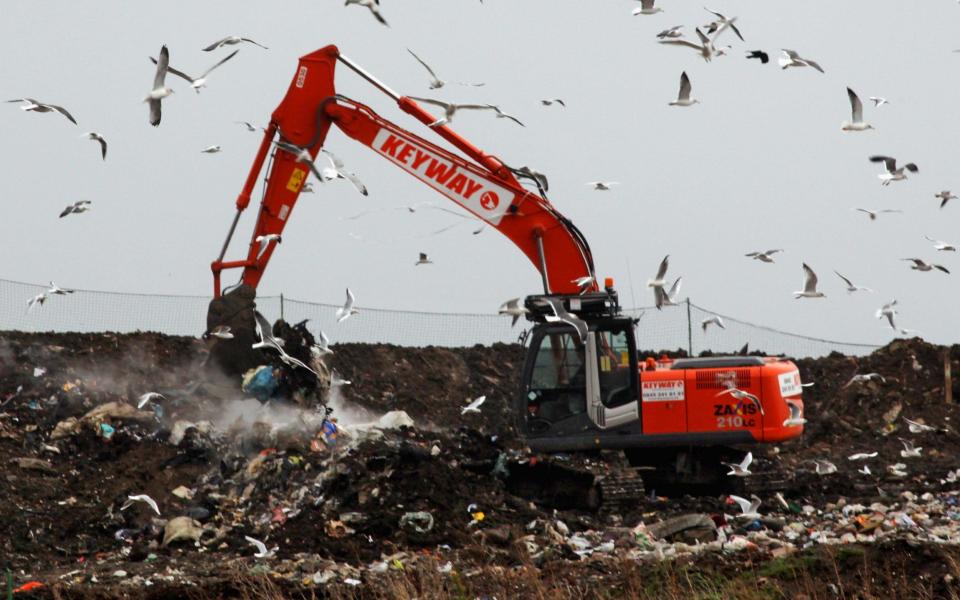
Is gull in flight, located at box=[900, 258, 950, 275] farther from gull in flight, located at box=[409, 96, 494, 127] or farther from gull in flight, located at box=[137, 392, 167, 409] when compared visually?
gull in flight, located at box=[137, 392, 167, 409]

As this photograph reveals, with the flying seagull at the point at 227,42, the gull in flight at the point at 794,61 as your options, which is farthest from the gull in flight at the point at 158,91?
the gull in flight at the point at 794,61

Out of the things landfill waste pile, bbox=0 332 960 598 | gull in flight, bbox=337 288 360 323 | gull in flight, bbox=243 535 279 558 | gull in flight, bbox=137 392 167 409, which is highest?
gull in flight, bbox=337 288 360 323

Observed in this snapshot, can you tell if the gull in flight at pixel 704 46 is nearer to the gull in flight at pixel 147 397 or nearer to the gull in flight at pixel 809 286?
the gull in flight at pixel 809 286

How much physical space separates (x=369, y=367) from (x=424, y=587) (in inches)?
511

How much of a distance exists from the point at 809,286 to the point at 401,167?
4807 millimetres

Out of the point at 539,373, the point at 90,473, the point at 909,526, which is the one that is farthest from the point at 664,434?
the point at 90,473

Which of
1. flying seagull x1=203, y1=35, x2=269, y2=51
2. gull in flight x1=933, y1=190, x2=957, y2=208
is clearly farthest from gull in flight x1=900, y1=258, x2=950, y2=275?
flying seagull x1=203, y1=35, x2=269, y2=51

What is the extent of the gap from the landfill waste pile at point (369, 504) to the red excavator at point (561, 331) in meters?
0.72

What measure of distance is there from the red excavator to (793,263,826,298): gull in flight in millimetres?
1636

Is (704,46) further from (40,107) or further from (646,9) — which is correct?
(40,107)

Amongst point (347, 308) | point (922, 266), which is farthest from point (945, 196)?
point (347, 308)

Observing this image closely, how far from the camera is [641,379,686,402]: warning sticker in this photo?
12.9 metres

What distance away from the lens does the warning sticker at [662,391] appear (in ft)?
42.4

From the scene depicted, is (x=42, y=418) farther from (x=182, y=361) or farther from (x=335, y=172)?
(x=335, y=172)
